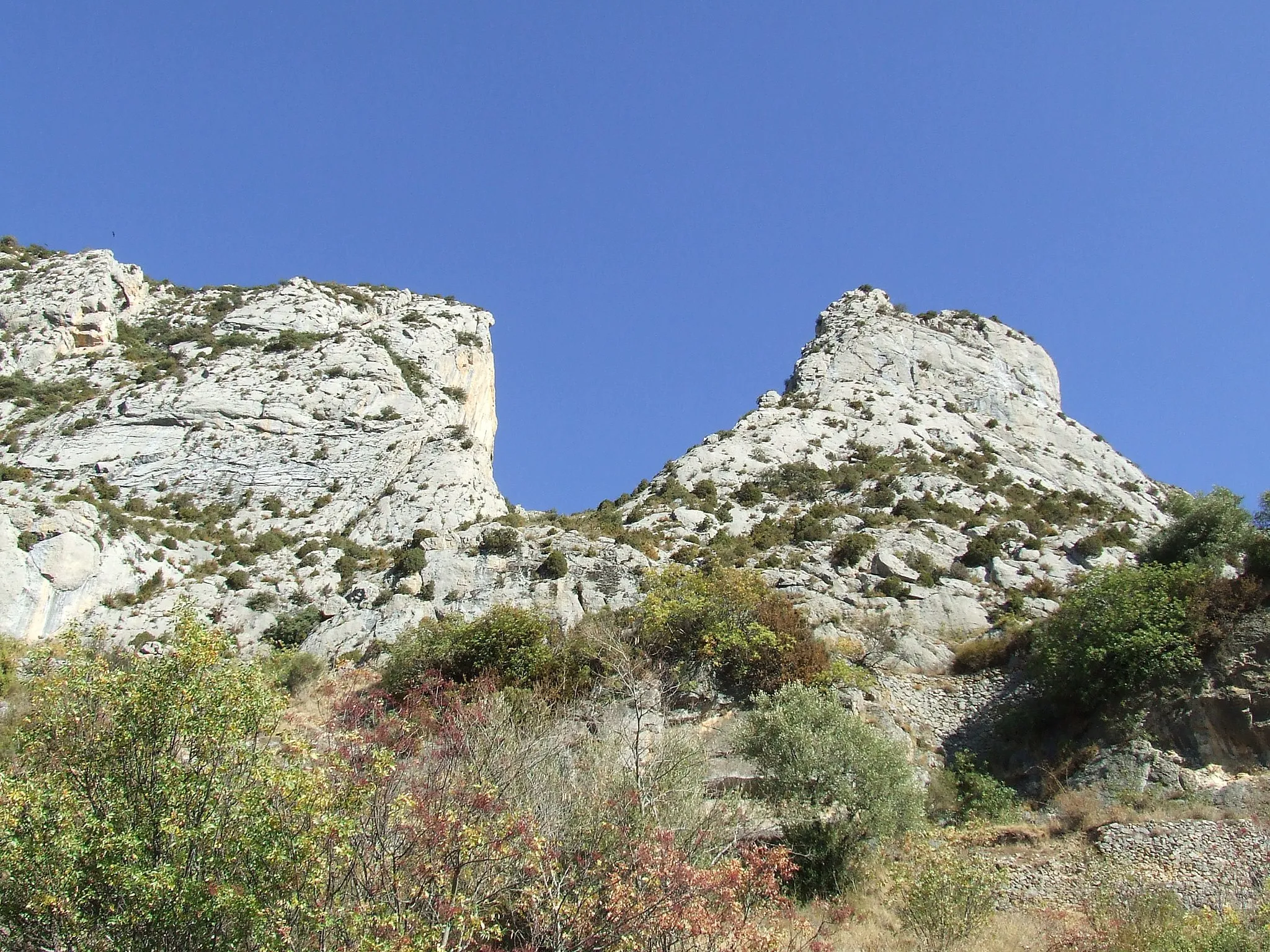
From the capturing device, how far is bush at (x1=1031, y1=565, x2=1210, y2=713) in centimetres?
1919

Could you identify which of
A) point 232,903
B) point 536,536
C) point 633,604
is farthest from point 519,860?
point 536,536

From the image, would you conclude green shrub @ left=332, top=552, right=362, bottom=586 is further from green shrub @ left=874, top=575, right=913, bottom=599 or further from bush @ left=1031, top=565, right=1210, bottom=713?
bush @ left=1031, top=565, right=1210, bottom=713

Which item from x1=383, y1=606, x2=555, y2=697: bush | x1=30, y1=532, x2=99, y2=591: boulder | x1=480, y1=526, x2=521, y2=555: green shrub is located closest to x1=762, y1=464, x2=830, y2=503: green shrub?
x1=480, y1=526, x2=521, y2=555: green shrub

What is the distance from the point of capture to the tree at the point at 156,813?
26.8 feet

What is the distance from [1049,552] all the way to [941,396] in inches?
783

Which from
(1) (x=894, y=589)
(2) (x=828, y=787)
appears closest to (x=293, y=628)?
(2) (x=828, y=787)

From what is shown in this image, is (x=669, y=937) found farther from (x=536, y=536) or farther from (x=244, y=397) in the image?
(x=244, y=397)

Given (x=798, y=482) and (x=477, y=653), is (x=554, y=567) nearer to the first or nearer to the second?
(x=477, y=653)

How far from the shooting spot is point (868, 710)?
2112cm

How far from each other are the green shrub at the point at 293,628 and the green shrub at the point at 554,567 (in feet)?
25.8

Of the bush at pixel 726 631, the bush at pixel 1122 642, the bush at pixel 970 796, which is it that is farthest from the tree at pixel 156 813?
the bush at pixel 1122 642

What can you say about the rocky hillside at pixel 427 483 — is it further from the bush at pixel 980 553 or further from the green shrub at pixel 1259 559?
the green shrub at pixel 1259 559

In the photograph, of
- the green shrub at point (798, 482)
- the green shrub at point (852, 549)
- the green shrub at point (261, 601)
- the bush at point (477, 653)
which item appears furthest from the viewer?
the green shrub at point (798, 482)

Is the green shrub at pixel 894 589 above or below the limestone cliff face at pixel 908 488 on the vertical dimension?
below
